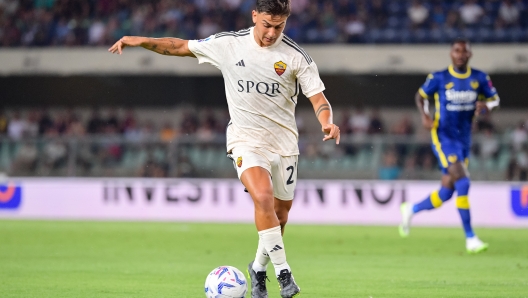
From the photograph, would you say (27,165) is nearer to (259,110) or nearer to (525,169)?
(525,169)

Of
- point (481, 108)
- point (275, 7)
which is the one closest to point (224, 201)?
point (481, 108)

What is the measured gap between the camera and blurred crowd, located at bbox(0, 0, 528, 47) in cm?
2330

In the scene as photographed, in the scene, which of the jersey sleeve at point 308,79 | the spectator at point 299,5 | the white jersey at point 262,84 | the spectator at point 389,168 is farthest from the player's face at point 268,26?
the spectator at point 299,5

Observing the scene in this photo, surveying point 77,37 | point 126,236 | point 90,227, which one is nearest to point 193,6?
point 77,37

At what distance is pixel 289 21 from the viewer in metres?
24.4

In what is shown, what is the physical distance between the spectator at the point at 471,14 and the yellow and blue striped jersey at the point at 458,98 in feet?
41.6

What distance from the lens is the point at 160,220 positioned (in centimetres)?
1786

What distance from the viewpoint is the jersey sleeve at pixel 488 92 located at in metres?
11.0

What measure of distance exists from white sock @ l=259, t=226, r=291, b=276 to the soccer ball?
0.99 feet

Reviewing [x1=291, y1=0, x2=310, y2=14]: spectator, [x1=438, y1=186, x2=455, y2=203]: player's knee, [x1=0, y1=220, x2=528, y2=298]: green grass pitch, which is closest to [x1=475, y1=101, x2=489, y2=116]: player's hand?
[x1=438, y1=186, x2=455, y2=203]: player's knee

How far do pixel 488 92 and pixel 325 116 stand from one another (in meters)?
5.56

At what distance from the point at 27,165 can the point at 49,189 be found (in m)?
0.75

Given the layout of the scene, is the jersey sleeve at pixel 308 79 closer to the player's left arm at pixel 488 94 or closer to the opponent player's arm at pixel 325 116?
the opponent player's arm at pixel 325 116

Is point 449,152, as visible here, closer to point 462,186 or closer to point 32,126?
point 462,186
